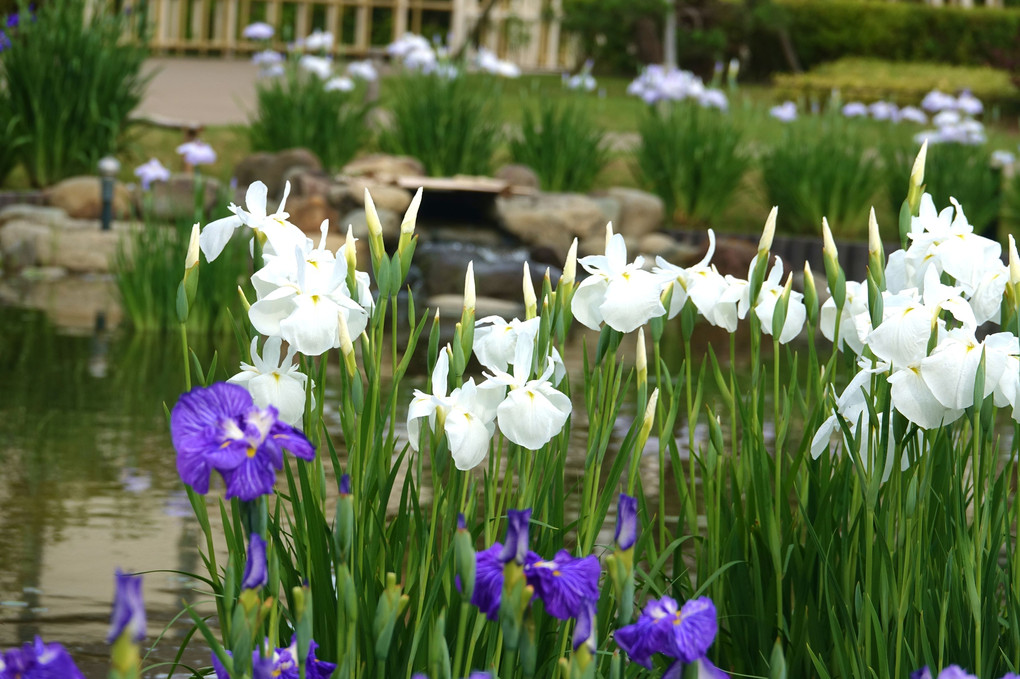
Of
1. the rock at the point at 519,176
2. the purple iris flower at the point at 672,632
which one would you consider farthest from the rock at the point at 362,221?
the purple iris flower at the point at 672,632

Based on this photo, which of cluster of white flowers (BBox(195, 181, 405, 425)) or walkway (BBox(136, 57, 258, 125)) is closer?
cluster of white flowers (BBox(195, 181, 405, 425))

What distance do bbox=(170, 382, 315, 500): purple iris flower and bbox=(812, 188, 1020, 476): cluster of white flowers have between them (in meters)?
0.80

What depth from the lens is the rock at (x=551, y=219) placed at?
940 centimetres

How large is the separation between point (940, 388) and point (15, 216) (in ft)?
26.5

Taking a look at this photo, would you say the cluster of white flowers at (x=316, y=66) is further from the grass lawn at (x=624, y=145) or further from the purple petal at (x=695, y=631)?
the purple petal at (x=695, y=631)

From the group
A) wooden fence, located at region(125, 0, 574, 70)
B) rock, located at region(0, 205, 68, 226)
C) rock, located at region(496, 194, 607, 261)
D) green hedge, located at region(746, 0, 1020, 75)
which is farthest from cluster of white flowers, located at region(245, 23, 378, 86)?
green hedge, located at region(746, 0, 1020, 75)

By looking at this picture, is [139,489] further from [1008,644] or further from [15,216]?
[15,216]

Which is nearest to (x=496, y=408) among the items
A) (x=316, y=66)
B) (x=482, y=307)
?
(x=482, y=307)

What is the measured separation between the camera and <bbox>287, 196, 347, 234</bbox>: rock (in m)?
8.95

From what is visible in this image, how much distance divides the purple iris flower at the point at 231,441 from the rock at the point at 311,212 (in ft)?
24.7

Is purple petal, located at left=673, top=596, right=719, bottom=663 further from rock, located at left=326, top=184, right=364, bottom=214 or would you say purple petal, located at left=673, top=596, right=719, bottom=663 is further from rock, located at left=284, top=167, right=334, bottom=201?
rock, located at left=284, top=167, right=334, bottom=201

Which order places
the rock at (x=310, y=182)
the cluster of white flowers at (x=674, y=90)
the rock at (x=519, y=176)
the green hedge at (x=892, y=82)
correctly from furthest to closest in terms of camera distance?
the green hedge at (x=892, y=82)
the cluster of white flowers at (x=674, y=90)
the rock at (x=519, y=176)
the rock at (x=310, y=182)

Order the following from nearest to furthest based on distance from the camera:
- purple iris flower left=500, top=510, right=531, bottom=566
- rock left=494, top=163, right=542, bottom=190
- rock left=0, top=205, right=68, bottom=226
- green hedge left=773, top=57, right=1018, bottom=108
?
purple iris flower left=500, top=510, right=531, bottom=566, rock left=0, top=205, right=68, bottom=226, rock left=494, top=163, right=542, bottom=190, green hedge left=773, top=57, right=1018, bottom=108

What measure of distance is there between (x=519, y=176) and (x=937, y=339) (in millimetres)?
8393
